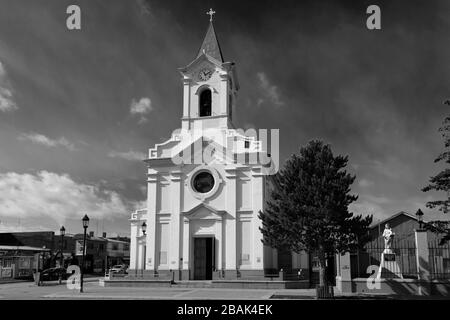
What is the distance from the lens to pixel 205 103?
4081 centimetres

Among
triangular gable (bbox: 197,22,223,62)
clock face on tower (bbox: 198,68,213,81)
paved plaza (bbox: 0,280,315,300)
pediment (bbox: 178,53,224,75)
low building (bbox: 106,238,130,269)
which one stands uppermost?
triangular gable (bbox: 197,22,223,62)

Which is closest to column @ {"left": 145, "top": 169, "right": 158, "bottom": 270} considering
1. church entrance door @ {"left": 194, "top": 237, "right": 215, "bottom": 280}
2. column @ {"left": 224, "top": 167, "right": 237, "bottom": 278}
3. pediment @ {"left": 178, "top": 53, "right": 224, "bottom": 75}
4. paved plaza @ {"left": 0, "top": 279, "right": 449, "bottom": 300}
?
church entrance door @ {"left": 194, "top": 237, "right": 215, "bottom": 280}

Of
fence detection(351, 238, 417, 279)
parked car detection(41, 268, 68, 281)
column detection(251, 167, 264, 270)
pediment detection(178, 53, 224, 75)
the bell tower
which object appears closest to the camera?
fence detection(351, 238, 417, 279)

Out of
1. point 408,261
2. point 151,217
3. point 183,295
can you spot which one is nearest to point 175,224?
point 151,217

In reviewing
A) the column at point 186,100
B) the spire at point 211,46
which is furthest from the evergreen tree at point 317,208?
the spire at point 211,46

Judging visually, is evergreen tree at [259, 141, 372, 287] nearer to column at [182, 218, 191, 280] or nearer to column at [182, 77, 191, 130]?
column at [182, 218, 191, 280]

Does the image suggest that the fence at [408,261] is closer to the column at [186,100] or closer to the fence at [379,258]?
the fence at [379,258]

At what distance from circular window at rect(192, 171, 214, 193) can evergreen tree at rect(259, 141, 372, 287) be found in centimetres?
1299

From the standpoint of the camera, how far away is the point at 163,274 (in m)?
35.7

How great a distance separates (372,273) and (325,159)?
8434 millimetres

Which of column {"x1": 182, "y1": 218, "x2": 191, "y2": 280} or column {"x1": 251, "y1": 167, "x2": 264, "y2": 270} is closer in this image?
column {"x1": 251, "y1": 167, "x2": 264, "y2": 270}

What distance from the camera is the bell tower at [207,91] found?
131 ft

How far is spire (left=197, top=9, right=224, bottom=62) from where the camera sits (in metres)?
41.3
